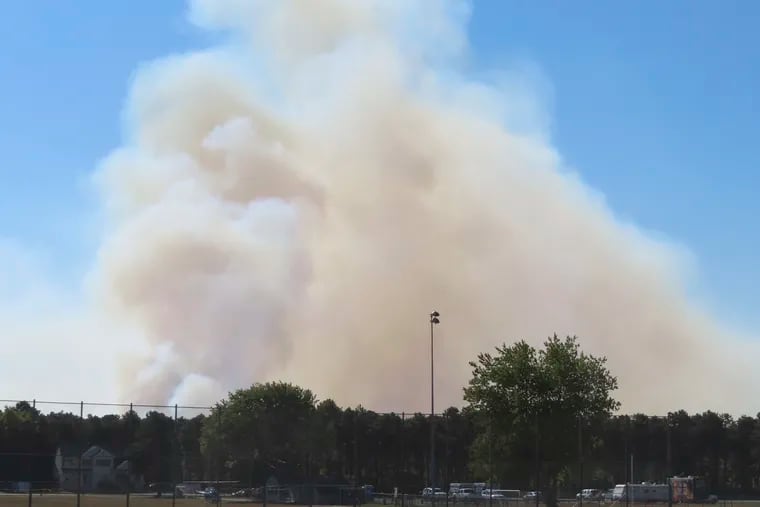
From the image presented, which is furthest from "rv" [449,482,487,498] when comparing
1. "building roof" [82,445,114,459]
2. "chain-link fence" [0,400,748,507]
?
"building roof" [82,445,114,459]

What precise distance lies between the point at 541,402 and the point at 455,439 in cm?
3469

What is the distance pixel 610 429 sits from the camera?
184ft

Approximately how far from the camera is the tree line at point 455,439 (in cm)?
4906

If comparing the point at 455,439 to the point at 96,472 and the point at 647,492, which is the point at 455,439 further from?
the point at 96,472

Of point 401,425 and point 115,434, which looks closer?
point 115,434

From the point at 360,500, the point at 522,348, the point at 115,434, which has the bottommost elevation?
the point at 360,500

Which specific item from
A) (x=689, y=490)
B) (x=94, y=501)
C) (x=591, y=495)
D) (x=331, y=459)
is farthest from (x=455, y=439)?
(x=94, y=501)

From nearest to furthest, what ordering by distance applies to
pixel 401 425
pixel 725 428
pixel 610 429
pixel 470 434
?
pixel 610 429 < pixel 470 434 < pixel 725 428 < pixel 401 425

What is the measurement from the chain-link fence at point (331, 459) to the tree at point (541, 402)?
126 mm

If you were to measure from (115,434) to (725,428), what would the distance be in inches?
2128

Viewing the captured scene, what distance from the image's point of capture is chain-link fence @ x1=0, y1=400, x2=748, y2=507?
4872 centimetres

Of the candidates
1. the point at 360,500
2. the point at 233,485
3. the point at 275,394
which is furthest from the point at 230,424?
the point at 360,500

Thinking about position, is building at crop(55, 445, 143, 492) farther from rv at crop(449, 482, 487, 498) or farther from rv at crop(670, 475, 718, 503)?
rv at crop(670, 475, 718, 503)

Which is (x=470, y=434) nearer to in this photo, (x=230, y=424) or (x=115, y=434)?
Answer: (x=230, y=424)
